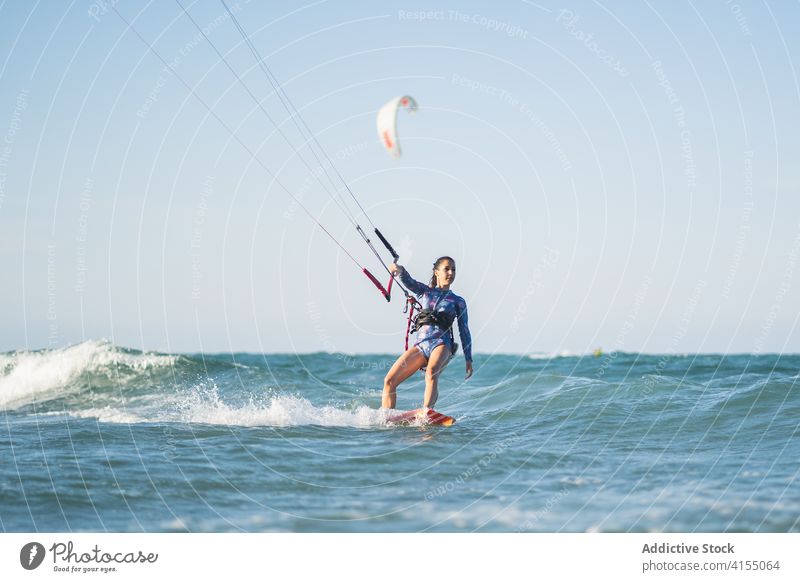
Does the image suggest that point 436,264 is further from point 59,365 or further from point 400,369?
point 59,365

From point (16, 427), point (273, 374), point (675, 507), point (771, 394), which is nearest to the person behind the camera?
point (675, 507)

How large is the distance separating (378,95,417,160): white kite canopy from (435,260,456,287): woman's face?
2510 millimetres

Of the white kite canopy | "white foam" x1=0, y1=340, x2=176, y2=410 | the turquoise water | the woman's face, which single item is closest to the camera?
the turquoise water

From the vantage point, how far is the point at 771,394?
1301cm

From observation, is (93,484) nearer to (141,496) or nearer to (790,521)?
(141,496)

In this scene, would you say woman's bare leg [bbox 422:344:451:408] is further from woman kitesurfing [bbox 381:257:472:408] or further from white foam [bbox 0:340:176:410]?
white foam [bbox 0:340:176:410]

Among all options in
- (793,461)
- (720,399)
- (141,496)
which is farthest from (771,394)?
(141,496)

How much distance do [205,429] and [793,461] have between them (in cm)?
749

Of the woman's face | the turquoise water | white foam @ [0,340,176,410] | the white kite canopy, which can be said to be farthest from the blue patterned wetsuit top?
white foam @ [0,340,176,410]

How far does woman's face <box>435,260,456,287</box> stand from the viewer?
1144 cm
